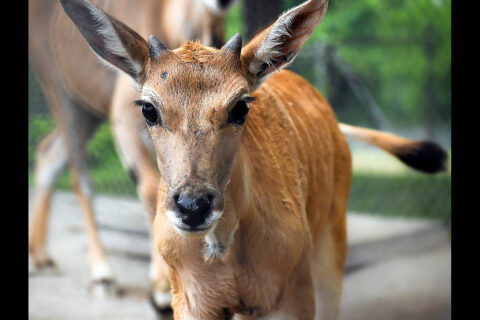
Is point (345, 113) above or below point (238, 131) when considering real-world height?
below

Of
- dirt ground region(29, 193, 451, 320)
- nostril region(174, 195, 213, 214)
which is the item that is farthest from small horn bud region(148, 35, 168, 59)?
dirt ground region(29, 193, 451, 320)

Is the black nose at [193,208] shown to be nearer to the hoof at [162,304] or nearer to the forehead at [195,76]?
the forehead at [195,76]

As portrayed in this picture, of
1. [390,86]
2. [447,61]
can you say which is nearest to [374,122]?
[447,61]

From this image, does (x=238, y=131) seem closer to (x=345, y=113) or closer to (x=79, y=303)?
(x=79, y=303)

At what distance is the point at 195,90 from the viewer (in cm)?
210

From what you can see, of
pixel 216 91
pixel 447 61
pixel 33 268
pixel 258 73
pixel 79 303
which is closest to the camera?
pixel 216 91

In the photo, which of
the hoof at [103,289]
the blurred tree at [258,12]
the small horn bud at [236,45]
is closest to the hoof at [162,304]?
the hoof at [103,289]

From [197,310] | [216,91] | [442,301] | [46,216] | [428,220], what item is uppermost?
[216,91]

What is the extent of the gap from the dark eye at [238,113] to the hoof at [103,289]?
2.71m

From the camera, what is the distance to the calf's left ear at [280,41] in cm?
219

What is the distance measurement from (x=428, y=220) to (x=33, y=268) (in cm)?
371

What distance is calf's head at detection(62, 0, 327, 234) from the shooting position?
199 centimetres

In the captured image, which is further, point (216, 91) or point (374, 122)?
point (374, 122)

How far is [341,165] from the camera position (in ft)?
10.4
